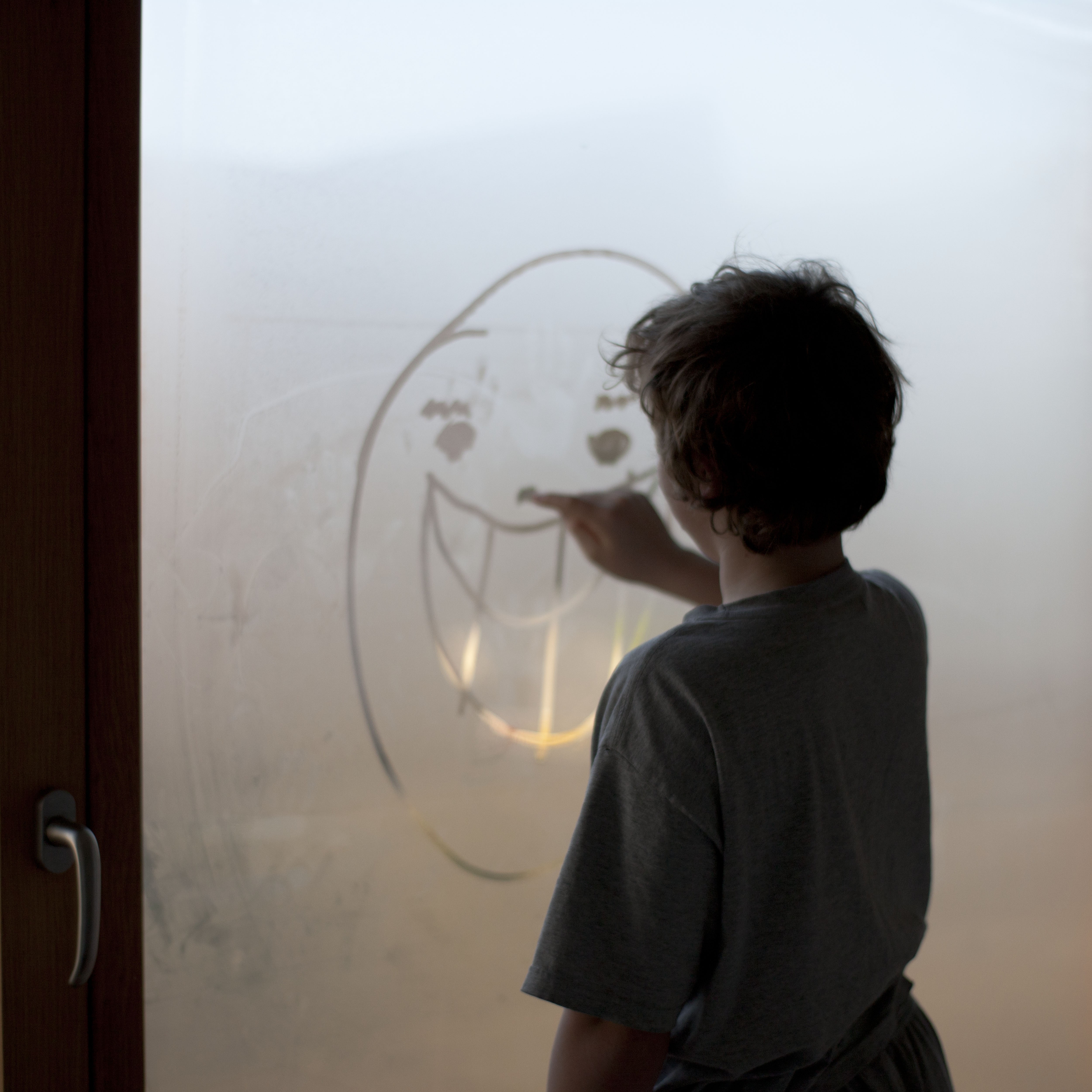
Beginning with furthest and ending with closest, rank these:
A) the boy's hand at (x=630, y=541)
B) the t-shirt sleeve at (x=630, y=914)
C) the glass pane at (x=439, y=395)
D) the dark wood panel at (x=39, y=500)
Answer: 1. the boy's hand at (x=630, y=541)
2. the glass pane at (x=439, y=395)
3. the dark wood panel at (x=39, y=500)
4. the t-shirt sleeve at (x=630, y=914)

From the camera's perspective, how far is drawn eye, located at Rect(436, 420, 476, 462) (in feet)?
3.05

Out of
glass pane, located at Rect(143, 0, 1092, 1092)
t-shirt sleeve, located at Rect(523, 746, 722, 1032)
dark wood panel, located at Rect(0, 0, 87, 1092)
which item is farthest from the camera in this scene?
glass pane, located at Rect(143, 0, 1092, 1092)

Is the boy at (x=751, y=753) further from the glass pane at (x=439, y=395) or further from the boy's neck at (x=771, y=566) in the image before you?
the glass pane at (x=439, y=395)

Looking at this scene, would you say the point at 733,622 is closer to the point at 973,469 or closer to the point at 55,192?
the point at 55,192

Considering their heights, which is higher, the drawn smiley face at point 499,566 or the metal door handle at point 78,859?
the drawn smiley face at point 499,566

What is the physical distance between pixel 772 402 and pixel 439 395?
39cm

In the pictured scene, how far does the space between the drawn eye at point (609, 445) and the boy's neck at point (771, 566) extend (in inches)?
12.7

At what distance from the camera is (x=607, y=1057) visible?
23.8 inches

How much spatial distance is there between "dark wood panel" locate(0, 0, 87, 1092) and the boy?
1.36 feet

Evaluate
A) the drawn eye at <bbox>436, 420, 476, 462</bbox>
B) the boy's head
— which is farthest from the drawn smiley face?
the boy's head

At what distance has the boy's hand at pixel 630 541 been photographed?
949 millimetres

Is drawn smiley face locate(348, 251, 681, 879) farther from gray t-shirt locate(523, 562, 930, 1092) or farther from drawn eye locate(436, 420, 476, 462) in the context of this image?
gray t-shirt locate(523, 562, 930, 1092)

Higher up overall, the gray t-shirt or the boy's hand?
the boy's hand

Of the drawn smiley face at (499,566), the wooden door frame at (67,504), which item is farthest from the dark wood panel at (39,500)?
the drawn smiley face at (499,566)
